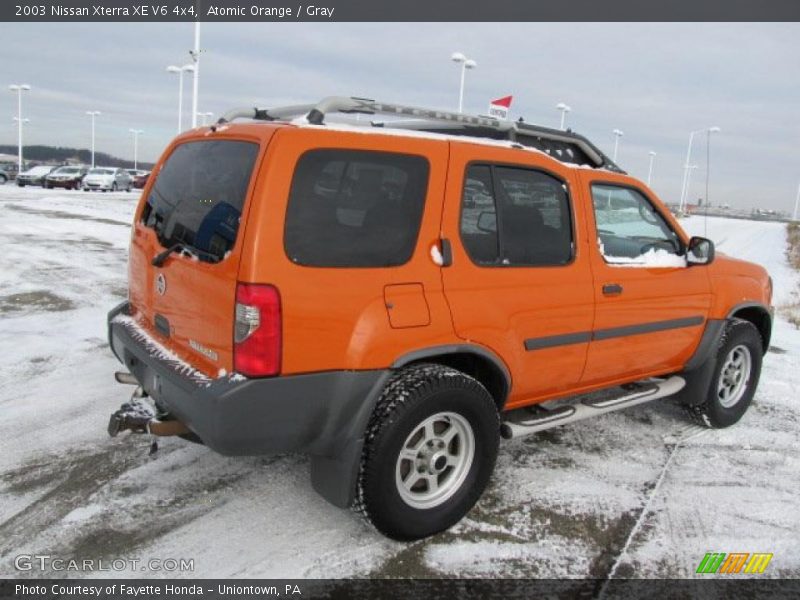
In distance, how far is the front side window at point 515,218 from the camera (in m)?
3.33

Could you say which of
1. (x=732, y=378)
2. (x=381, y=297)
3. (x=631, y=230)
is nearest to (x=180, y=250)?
(x=381, y=297)

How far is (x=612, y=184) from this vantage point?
412cm

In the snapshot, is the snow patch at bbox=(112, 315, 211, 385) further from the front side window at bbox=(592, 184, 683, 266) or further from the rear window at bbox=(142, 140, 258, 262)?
the front side window at bbox=(592, 184, 683, 266)

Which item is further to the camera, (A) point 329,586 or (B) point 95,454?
(B) point 95,454

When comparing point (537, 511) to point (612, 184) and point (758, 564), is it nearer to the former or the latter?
point (758, 564)

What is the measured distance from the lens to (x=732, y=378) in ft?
16.5

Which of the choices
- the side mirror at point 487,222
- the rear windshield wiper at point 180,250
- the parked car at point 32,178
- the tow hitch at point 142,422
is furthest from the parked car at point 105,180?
the side mirror at point 487,222

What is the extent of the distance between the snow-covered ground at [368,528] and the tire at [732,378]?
158mm

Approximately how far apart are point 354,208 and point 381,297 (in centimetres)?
42

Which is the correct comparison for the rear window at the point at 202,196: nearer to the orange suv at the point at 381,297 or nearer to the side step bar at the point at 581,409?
the orange suv at the point at 381,297

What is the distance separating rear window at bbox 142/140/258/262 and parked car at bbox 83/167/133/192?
128 feet

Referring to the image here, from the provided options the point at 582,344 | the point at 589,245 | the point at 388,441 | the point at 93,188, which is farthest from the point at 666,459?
the point at 93,188

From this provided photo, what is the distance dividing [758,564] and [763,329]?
2.62 meters

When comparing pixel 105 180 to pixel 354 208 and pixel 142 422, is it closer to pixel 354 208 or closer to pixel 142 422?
pixel 142 422
